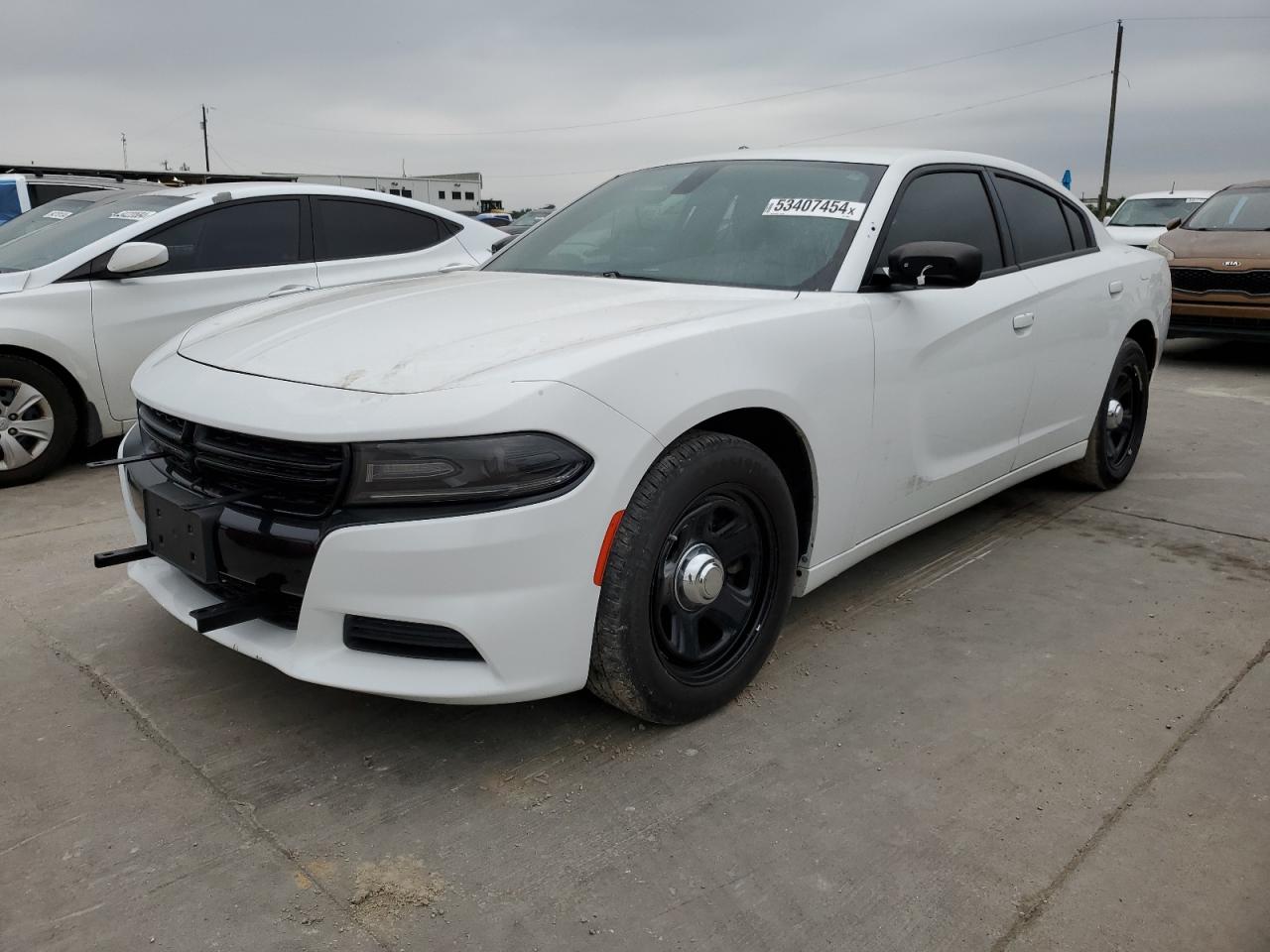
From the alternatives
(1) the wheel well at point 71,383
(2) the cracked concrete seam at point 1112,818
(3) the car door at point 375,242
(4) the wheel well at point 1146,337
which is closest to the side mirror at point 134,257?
(1) the wheel well at point 71,383

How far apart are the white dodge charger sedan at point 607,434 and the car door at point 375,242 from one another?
2.43 m

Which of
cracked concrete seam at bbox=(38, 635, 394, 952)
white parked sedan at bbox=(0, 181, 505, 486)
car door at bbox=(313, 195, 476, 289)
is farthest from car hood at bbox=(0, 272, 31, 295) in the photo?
cracked concrete seam at bbox=(38, 635, 394, 952)

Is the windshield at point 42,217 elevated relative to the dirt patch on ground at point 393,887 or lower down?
elevated

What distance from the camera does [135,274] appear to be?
5.18 meters

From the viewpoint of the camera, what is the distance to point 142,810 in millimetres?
2293

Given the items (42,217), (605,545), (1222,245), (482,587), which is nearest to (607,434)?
(605,545)

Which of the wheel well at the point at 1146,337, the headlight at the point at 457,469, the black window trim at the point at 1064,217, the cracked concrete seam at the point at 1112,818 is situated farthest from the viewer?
the wheel well at the point at 1146,337

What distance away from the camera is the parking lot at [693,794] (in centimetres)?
199

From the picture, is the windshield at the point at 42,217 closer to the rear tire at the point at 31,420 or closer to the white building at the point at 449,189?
the rear tire at the point at 31,420

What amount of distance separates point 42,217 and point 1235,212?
9.91m

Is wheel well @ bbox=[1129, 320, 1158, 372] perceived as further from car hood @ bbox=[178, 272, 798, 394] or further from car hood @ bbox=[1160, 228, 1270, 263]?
car hood @ bbox=[1160, 228, 1270, 263]

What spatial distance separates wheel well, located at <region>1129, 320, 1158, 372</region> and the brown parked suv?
4368mm

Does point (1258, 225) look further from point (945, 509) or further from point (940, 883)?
point (940, 883)

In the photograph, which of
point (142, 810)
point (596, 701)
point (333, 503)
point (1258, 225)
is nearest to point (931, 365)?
point (596, 701)
